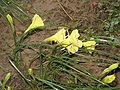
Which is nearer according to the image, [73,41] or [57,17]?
[73,41]

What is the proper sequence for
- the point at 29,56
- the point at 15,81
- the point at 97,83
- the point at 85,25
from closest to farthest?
the point at 97,83
the point at 15,81
the point at 29,56
the point at 85,25

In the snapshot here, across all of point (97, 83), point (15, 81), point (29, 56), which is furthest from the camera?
point (29, 56)

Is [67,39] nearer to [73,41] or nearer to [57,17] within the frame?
[73,41]

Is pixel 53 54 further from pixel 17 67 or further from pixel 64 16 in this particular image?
pixel 64 16

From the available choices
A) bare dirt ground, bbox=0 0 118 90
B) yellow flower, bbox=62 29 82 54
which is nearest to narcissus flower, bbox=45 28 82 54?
yellow flower, bbox=62 29 82 54

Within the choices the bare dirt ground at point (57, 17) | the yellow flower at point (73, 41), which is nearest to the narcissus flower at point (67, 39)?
the yellow flower at point (73, 41)

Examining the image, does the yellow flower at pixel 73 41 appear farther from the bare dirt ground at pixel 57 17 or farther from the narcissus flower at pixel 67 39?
the bare dirt ground at pixel 57 17

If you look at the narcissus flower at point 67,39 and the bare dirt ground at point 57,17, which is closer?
the narcissus flower at point 67,39

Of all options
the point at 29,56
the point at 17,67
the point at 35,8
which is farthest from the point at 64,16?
the point at 17,67

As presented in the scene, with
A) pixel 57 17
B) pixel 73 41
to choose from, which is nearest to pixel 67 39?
pixel 73 41
